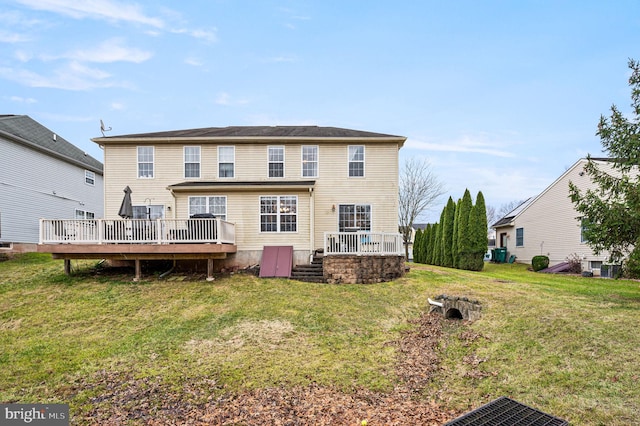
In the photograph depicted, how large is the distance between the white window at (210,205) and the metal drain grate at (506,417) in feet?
40.0

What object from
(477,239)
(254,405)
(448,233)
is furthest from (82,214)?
(477,239)

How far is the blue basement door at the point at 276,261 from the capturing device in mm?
13500

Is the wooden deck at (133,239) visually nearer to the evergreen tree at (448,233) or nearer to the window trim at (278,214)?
the window trim at (278,214)

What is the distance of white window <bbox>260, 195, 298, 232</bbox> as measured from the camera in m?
14.7

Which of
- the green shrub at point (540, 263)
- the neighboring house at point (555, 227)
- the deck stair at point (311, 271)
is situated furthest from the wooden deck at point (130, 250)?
the green shrub at point (540, 263)

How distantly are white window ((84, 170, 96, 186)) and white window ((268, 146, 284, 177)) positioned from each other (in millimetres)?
14450

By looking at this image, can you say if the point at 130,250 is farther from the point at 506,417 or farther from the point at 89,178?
the point at 89,178

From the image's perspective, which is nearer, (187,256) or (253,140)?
(187,256)

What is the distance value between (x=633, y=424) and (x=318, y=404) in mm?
4207

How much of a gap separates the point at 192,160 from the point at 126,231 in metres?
4.60

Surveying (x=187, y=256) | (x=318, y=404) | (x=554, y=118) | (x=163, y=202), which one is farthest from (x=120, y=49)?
(x=554, y=118)

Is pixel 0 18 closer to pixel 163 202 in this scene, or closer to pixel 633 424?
pixel 163 202

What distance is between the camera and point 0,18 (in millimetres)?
14266

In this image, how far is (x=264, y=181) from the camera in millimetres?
15336
